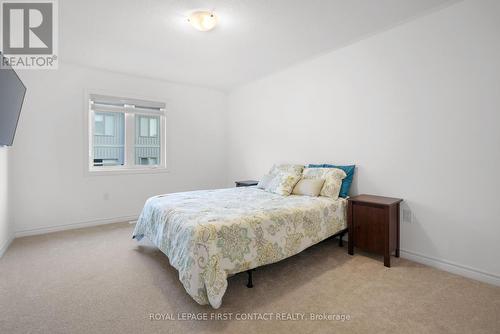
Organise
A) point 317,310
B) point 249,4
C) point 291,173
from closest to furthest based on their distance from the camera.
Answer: point 317,310 < point 249,4 < point 291,173

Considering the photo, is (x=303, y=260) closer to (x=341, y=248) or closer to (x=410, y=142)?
(x=341, y=248)

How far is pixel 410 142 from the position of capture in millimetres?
2662

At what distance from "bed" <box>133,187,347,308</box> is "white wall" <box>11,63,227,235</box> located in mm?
1521

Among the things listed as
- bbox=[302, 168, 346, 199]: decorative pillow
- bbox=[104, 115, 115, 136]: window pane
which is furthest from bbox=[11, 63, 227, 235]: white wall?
bbox=[302, 168, 346, 199]: decorative pillow

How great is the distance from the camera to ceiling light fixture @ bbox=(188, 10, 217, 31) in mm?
2422

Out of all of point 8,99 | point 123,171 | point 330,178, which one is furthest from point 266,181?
point 8,99

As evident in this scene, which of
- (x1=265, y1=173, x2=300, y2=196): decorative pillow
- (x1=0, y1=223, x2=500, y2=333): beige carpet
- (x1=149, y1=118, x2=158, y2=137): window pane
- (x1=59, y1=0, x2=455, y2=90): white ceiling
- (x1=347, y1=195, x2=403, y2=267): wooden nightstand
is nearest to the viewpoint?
(x1=0, y1=223, x2=500, y2=333): beige carpet

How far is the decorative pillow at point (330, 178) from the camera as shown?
2.96m

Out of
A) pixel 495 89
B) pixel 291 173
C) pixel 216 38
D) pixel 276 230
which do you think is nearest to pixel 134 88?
pixel 216 38

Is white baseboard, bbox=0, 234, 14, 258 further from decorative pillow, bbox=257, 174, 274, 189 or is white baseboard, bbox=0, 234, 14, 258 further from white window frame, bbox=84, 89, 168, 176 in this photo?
decorative pillow, bbox=257, 174, 274, 189

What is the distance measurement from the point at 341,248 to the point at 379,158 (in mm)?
1154

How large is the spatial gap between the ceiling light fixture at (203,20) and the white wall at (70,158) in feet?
7.53

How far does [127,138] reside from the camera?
14.4 ft

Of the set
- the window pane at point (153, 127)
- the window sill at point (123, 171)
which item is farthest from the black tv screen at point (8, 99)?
the window pane at point (153, 127)
